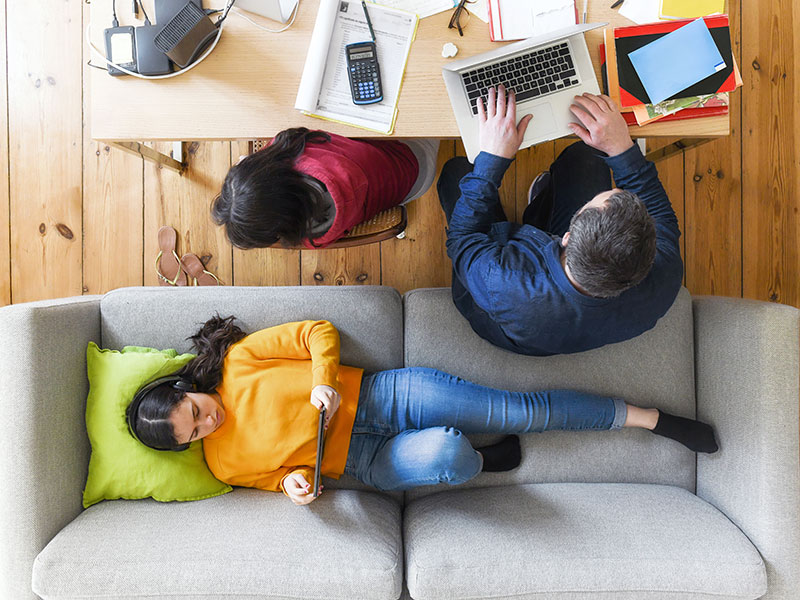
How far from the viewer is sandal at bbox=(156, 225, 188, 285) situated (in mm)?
1957

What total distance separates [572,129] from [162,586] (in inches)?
59.6

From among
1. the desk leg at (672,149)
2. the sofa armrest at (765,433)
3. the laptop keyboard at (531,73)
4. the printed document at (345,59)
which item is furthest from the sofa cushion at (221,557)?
the desk leg at (672,149)

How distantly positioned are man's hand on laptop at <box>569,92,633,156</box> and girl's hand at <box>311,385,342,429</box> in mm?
877

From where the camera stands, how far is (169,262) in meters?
1.96

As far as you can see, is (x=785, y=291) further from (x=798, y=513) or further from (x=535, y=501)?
(x=535, y=501)

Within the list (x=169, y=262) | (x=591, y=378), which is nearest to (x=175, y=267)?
(x=169, y=262)

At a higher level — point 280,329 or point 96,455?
point 280,329

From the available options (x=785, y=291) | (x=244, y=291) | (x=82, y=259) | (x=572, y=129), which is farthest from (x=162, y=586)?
(x=785, y=291)

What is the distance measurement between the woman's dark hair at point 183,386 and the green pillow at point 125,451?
32 mm

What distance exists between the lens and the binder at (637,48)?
1.24 metres

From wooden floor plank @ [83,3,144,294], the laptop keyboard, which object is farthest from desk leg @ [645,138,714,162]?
wooden floor plank @ [83,3,144,294]

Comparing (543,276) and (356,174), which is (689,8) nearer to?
(543,276)

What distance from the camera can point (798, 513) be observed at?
138 cm

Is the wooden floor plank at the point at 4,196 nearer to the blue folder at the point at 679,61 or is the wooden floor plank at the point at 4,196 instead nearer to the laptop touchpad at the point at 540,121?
the laptop touchpad at the point at 540,121
